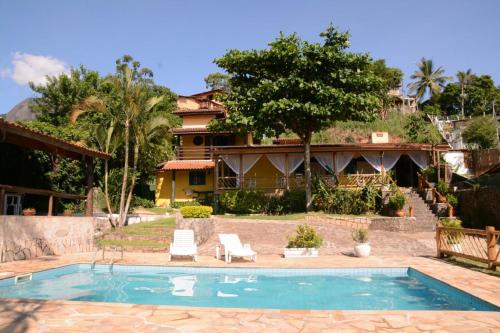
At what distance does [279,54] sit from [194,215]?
8.86 m

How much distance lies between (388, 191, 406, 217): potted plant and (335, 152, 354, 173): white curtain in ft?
13.4

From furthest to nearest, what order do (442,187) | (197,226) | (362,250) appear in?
1. (442,187)
2. (197,226)
3. (362,250)

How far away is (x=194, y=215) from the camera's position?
15680mm

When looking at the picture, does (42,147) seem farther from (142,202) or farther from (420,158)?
(420,158)

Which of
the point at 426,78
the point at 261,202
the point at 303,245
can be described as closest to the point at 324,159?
the point at 261,202

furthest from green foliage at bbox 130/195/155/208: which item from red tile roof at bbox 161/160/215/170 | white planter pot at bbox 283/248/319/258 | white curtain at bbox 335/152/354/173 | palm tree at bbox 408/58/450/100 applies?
palm tree at bbox 408/58/450/100

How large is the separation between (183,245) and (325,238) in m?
6.19

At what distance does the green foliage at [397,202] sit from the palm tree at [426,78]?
43.1 metres

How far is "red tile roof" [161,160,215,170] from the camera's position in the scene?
2646 centimetres

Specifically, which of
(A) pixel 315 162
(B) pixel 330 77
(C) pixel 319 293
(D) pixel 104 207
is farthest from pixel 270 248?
(D) pixel 104 207

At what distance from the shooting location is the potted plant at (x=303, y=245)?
1223 cm

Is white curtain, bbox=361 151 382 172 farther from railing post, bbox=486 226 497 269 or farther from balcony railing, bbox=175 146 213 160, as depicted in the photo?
railing post, bbox=486 226 497 269

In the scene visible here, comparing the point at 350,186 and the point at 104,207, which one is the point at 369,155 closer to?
the point at 350,186

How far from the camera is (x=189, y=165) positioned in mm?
27109
